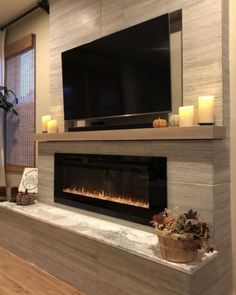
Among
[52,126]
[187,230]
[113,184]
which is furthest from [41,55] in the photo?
[187,230]

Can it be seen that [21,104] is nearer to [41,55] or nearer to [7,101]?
[7,101]

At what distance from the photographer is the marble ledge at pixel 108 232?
168 centimetres

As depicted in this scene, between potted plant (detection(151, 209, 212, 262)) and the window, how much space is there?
2373mm

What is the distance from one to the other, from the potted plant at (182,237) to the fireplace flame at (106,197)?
1.79 feet

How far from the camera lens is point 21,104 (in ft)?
12.5

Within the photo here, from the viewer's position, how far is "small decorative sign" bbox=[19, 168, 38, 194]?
325 centimetres

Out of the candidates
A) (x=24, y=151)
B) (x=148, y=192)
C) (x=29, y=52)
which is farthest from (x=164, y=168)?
(x=29, y=52)

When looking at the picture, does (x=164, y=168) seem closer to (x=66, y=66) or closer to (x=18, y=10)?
(x=66, y=66)

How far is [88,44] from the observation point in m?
2.60

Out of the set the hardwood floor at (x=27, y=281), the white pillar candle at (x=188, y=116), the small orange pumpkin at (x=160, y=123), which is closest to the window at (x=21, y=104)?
the hardwood floor at (x=27, y=281)

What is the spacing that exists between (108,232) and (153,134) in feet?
2.66

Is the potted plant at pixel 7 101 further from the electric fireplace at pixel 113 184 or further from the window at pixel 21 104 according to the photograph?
the electric fireplace at pixel 113 184

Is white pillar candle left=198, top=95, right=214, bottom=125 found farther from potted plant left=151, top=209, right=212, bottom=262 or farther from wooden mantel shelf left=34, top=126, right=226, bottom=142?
potted plant left=151, top=209, right=212, bottom=262

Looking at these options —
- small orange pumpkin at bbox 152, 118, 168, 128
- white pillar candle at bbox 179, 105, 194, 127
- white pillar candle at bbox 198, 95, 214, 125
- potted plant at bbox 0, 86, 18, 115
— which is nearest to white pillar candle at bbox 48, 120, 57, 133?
potted plant at bbox 0, 86, 18, 115
